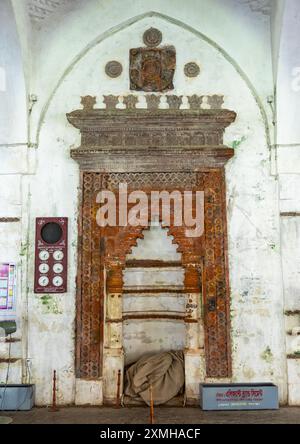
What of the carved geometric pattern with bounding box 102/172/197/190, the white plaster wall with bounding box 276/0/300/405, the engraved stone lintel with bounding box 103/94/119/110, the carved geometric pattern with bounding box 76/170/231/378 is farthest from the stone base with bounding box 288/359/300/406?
the engraved stone lintel with bounding box 103/94/119/110

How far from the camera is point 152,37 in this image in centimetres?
719

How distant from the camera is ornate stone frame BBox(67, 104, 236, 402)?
264 inches

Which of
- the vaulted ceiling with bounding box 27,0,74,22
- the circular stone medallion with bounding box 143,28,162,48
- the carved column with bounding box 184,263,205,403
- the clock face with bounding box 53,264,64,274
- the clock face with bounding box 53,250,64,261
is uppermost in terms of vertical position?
the vaulted ceiling with bounding box 27,0,74,22

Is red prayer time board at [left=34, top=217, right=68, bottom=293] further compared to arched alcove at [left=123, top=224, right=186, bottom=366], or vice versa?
arched alcove at [left=123, top=224, right=186, bottom=366]

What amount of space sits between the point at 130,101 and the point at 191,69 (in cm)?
92

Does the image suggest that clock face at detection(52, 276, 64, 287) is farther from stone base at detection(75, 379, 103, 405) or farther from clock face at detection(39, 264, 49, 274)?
stone base at detection(75, 379, 103, 405)

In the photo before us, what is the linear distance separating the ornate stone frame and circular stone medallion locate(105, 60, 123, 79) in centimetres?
57

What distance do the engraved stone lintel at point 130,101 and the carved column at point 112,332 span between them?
208 cm

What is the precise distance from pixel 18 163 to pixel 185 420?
12.5 ft

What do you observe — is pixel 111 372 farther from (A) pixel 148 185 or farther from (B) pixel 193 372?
(A) pixel 148 185

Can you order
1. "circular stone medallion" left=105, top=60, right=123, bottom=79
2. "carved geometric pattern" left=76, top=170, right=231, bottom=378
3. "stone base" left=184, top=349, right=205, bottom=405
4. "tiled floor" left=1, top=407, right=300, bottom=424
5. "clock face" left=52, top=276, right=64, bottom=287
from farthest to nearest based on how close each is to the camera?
"circular stone medallion" left=105, top=60, right=123, bottom=79 → "clock face" left=52, top=276, right=64, bottom=287 → "carved geometric pattern" left=76, top=170, right=231, bottom=378 → "stone base" left=184, top=349, right=205, bottom=405 → "tiled floor" left=1, top=407, right=300, bottom=424

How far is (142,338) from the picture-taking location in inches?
284

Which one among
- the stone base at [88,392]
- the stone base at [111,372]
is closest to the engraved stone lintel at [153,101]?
the stone base at [111,372]

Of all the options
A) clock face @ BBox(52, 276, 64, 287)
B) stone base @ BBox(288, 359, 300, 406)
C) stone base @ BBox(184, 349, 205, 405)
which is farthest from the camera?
clock face @ BBox(52, 276, 64, 287)
